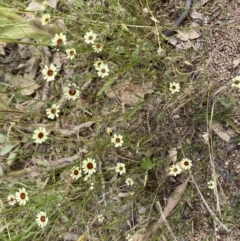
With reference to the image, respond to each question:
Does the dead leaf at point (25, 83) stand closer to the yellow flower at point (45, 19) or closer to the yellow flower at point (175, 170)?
the yellow flower at point (45, 19)

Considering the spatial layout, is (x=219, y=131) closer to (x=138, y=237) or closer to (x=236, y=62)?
(x=236, y=62)

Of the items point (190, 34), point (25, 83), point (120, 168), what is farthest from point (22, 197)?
point (190, 34)

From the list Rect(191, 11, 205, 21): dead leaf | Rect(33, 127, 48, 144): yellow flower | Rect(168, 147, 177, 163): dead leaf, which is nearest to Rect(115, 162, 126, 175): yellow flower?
Rect(168, 147, 177, 163): dead leaf

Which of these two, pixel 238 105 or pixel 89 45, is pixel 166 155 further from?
pixel 89 45

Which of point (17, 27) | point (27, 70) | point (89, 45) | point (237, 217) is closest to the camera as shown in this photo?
point (237, 217)

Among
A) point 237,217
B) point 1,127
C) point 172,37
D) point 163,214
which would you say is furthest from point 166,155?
point 1,127

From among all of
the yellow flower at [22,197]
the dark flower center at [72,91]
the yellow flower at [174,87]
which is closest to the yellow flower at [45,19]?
the dark flower center at [72,91]

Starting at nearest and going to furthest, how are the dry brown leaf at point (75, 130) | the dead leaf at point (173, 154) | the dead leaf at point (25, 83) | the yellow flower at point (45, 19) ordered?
the yellow flower at point (45, 19) → the dead leaf at point (173, 154) → the dry brown leaf at point (75, 130) → the dead leaf at point (25, 83)
